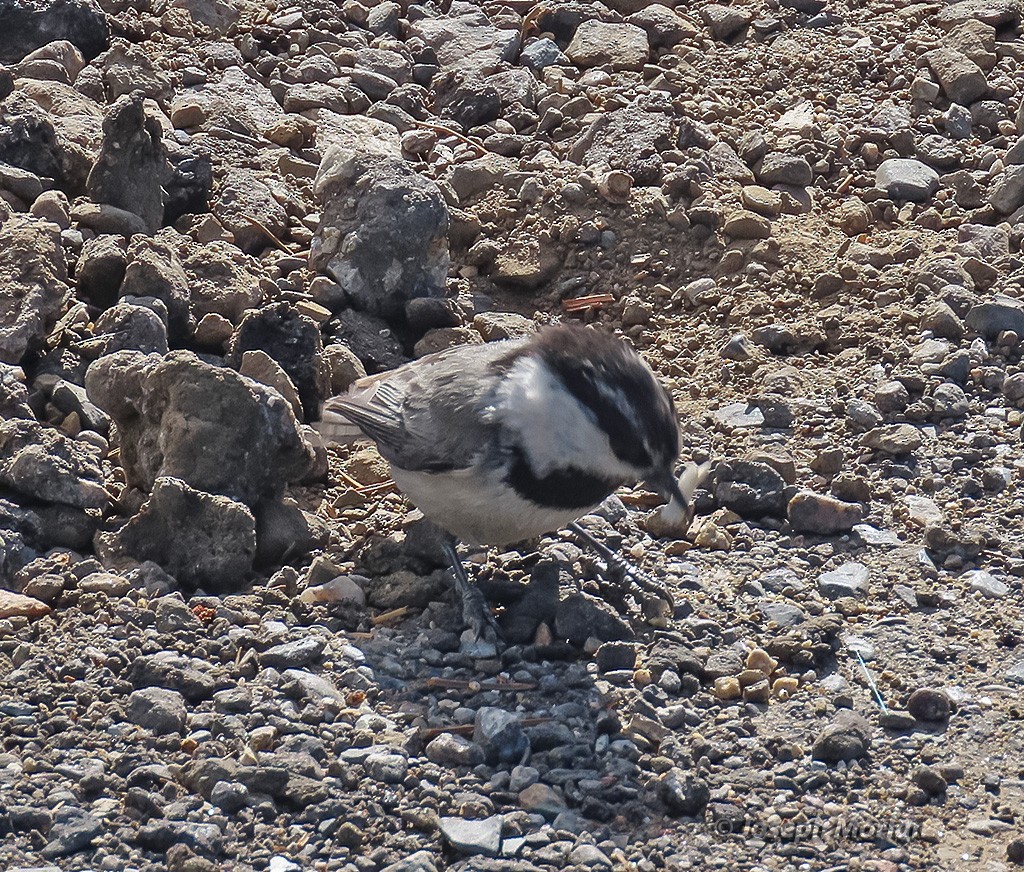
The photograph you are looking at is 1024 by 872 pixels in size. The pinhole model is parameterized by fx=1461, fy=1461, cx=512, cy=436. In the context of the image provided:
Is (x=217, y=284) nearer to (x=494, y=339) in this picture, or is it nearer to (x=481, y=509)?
(x=494, y=339)

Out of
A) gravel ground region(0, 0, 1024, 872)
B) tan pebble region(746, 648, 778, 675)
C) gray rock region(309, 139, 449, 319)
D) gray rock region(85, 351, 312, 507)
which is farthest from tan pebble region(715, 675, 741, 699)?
gray rock region(309, 139, 449, 319)

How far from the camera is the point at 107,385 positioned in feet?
22.3

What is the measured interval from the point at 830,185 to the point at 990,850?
5327mm

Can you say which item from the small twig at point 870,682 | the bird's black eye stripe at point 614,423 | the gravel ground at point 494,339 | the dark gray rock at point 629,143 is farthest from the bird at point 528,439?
the dark gray rock at point 629,143

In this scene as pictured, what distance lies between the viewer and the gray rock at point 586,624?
6.16m

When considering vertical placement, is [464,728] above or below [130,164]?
below

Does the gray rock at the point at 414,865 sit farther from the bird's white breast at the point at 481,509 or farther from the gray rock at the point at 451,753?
the bird's white breast at the point at 481,509

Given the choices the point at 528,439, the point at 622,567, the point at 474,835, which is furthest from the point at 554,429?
the point at 474,835

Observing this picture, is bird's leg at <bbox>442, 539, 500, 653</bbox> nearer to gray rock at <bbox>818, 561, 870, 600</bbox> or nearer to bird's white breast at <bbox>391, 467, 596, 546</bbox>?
bird's white breast at <bbox>391, 467, 596, 546</bbox>

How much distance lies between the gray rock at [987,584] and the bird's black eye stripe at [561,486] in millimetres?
1719

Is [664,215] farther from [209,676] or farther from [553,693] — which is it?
[209,676]

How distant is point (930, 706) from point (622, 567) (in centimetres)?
149

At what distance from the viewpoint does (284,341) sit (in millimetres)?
7539

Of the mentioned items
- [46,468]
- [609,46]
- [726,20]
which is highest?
[726,20]
